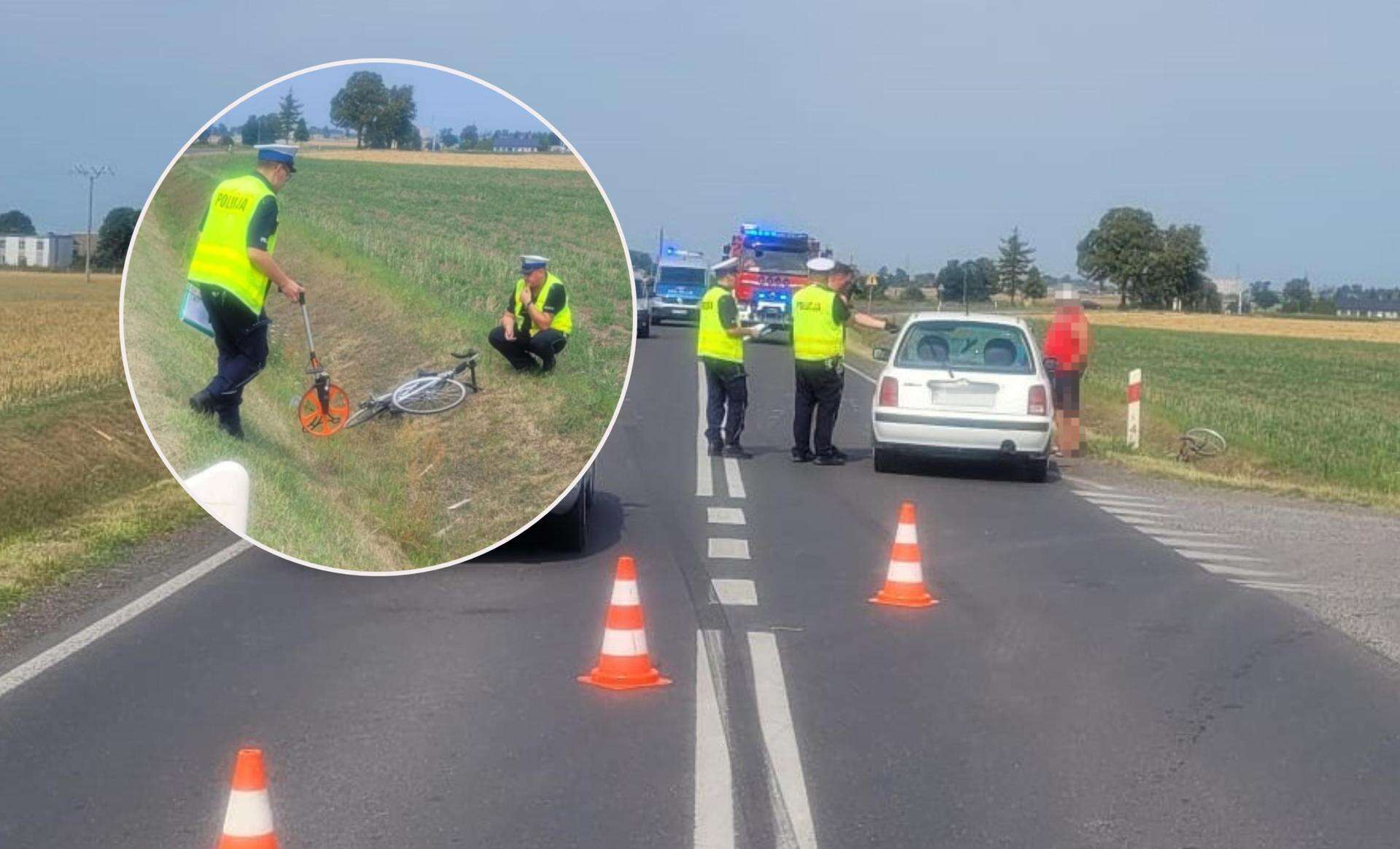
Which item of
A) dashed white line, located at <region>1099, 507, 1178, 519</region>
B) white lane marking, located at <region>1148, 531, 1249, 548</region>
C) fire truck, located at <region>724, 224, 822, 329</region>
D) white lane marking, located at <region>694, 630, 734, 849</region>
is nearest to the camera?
white lane marking, located at <region>694, 630, 734, 849</region>

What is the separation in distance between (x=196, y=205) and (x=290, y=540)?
5.82 feet

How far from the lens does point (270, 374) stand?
921 cm

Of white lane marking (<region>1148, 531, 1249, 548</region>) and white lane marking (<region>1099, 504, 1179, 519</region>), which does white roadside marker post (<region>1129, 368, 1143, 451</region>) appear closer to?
white lane marking (<region>1099, 504, 1179, 519</region>)

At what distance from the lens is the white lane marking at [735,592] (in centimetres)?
1050

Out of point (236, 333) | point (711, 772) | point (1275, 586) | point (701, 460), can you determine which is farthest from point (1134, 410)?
point (711, 772)

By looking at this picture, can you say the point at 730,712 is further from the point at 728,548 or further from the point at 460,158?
the point at 728,548

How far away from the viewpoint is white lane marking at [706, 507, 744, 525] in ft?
45.2

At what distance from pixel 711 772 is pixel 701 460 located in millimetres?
11058

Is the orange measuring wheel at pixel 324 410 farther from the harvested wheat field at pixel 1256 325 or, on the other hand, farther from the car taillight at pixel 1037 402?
the harvested wheat field at pixel 1256 325

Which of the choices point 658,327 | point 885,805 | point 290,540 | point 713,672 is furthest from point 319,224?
point 658,327

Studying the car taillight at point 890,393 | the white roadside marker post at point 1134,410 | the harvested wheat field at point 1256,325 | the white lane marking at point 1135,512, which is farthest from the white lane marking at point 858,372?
the harvested wheat field at point 1256,325

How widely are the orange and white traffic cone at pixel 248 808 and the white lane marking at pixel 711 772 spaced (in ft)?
4.93

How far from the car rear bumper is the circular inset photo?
294 inches

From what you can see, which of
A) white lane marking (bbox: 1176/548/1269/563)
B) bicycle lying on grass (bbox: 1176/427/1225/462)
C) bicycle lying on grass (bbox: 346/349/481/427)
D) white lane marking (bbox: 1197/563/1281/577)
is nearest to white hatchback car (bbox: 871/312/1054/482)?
bicycle lying on grass (bbox: 1176/427/1225/462)
